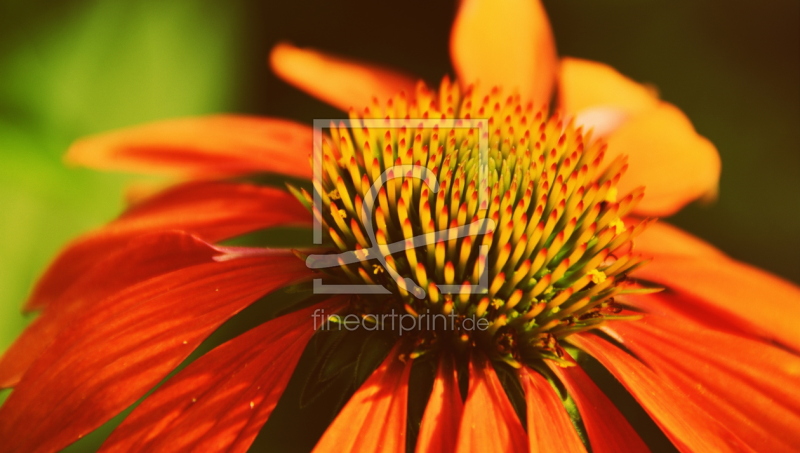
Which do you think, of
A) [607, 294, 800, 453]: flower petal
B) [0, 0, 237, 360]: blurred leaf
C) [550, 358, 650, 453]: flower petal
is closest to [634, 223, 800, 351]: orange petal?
[607, 294, 800, 453]: flower petal

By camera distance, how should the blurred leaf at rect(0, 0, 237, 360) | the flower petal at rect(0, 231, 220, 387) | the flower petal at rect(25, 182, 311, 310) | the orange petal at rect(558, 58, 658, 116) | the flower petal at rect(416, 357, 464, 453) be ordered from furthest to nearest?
the orange petal at rect(558, 58, 658, 116)
the blurred leaf at rect(0, 0, 237, 360)
the flower petal at rect(25, 182, 311, 310)
the flower petal at rect(0, 231, 220, 387)
the flower petal at rect(416, 357, 464, 453)

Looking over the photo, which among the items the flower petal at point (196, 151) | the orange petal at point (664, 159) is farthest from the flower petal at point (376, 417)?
the orange petal at point (664, 159)

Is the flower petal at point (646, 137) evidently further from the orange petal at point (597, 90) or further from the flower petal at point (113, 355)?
the flower petal at point (113, 355)

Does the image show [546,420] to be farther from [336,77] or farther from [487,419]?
[336,77]

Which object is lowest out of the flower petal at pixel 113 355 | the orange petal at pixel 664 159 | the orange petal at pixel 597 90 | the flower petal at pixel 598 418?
the flower petal at pixel 598 418

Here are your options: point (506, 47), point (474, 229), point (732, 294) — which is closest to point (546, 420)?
point (474, 229)

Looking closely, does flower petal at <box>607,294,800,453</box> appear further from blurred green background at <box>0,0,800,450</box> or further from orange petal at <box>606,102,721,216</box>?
blurred green background at <box>0,0,800,450</box>

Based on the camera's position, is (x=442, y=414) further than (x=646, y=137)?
No
